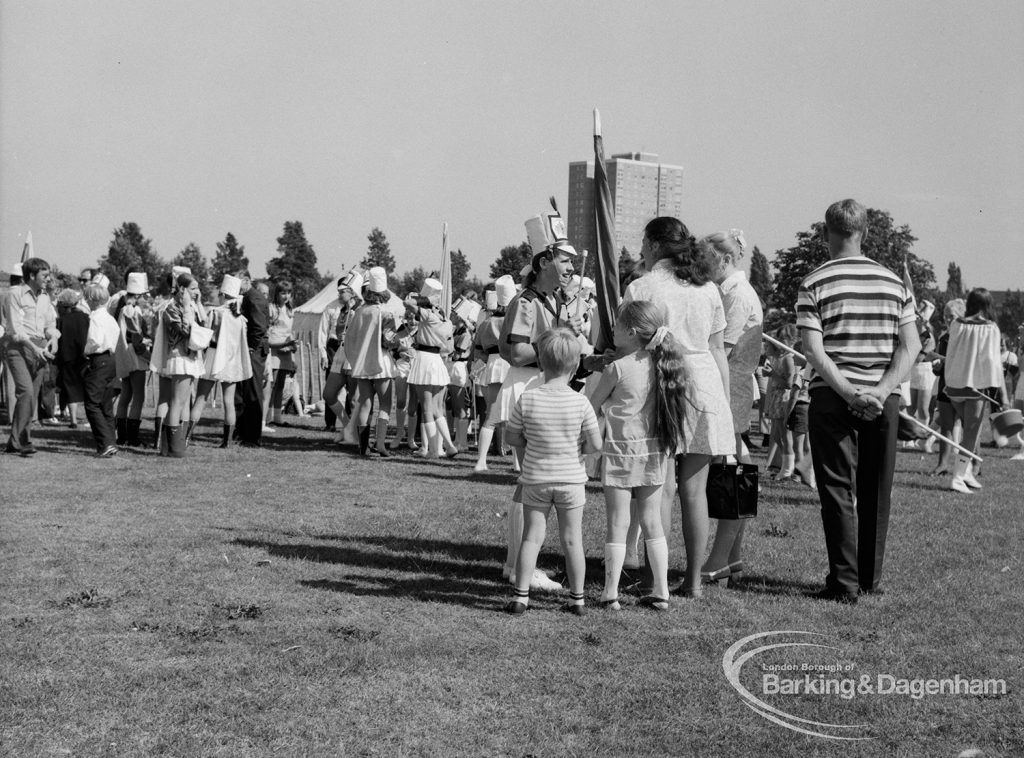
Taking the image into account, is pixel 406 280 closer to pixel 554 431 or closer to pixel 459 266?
pixel 459 266

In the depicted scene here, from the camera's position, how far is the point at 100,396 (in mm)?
12094

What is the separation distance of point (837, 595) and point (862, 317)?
1665 millimetres

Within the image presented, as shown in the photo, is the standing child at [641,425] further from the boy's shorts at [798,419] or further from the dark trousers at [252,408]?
the dark trousers at [252,408]

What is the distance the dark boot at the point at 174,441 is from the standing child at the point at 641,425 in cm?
778

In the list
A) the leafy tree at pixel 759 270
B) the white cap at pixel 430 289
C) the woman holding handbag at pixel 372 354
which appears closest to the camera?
the white cap at pixel 430 289

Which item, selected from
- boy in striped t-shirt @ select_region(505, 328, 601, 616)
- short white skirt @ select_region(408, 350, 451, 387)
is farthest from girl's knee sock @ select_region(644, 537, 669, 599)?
short white skirt @ select_region(408, 350, 451, 387)

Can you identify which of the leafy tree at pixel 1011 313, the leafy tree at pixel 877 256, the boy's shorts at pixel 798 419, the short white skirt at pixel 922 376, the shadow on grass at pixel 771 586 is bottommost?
the shadow on grass at pixel 771 586

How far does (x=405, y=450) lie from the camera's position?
14.3 meters

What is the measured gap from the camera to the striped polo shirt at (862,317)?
629 centimetres

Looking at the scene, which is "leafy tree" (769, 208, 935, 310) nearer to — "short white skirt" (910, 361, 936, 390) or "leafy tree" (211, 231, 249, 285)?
"short white skirt" (910, 361, 936, 390)

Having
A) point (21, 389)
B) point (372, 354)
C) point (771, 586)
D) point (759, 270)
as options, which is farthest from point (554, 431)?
point (759, 270)

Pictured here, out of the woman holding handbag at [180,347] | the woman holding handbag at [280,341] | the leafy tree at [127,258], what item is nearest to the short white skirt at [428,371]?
the woman holding handbag at [180,347]

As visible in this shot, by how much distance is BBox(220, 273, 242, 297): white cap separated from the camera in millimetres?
13445

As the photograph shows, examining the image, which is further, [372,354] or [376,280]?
[376,280]
